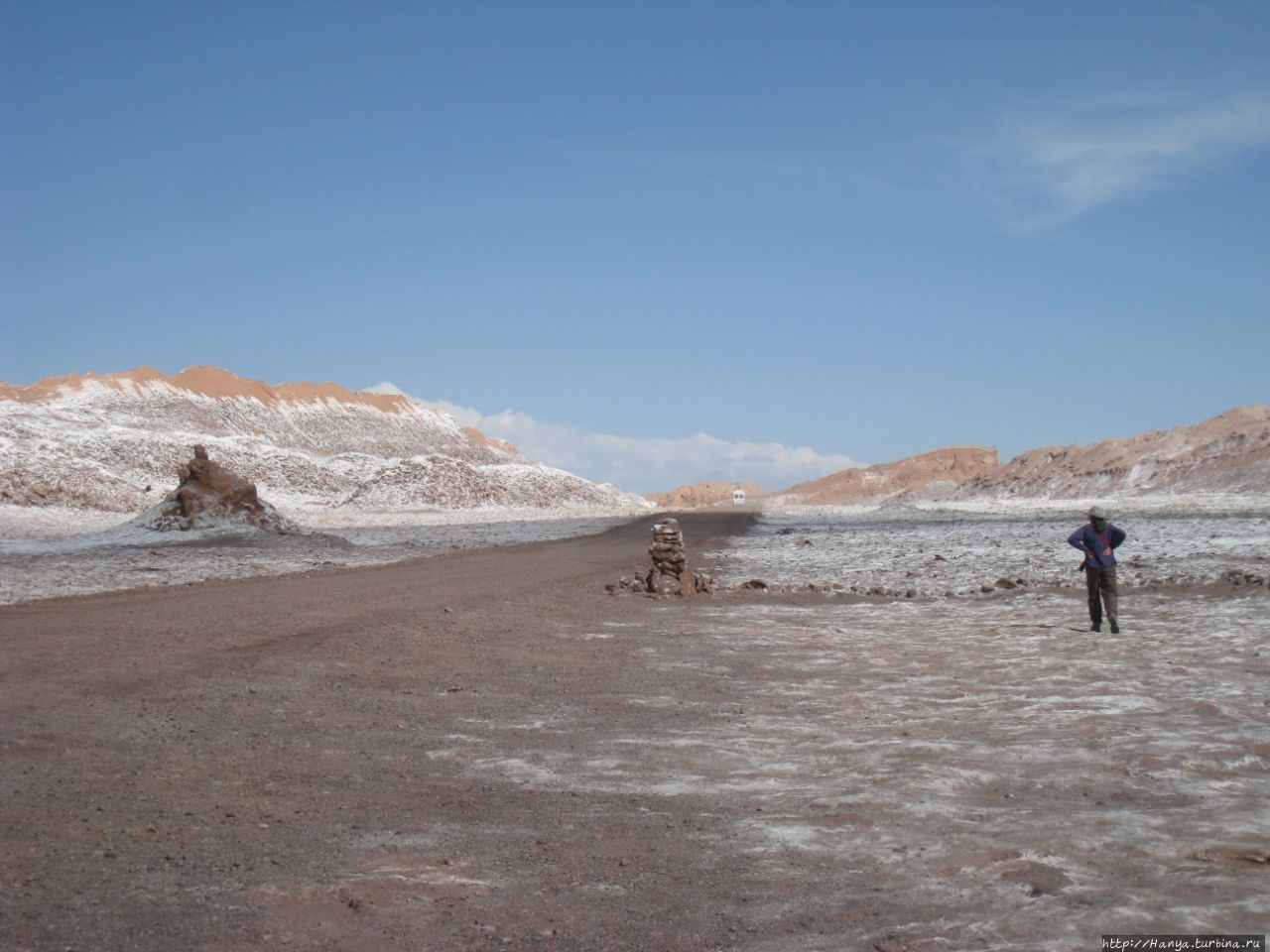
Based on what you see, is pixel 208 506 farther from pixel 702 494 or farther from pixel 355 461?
pixel 702 494

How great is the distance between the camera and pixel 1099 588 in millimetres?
15281

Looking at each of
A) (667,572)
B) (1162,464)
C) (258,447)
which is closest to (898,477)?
(1162,464)

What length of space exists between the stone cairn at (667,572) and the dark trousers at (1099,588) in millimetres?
7296

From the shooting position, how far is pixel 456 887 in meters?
5.53

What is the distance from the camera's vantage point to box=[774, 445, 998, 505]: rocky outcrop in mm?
127562

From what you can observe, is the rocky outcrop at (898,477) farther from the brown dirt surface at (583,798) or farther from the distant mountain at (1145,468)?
the brown dirt surface at (583,798)

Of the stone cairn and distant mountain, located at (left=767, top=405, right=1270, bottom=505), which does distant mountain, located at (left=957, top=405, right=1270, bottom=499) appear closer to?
distant mountain, located at (left=767, top=405, right=1270, bottom=505)

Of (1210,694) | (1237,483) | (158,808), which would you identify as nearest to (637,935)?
(158,808)

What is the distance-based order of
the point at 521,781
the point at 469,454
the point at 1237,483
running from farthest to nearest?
the point at 469,454
the point at 1237,483
the point at 521,781

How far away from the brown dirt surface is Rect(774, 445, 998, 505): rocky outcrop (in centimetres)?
11324

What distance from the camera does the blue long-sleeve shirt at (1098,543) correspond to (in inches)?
600

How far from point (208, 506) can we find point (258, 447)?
195ft

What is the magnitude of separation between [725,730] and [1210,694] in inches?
186

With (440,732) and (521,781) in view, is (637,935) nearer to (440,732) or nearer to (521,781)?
(521,781)
